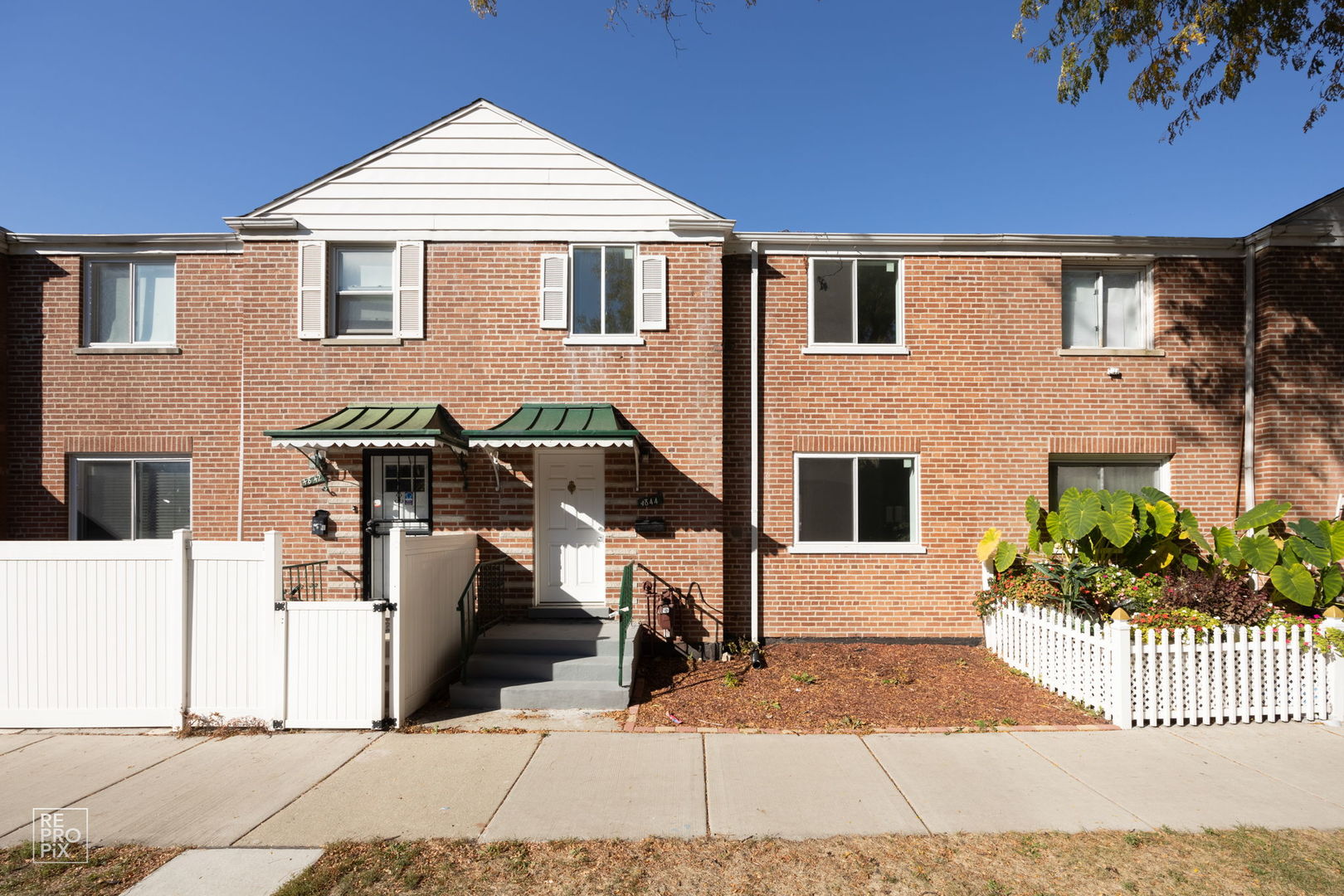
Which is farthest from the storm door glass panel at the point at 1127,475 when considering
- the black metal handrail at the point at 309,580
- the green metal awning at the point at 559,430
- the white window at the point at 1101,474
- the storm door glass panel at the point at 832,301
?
the black metal handrail at the point at 309,580

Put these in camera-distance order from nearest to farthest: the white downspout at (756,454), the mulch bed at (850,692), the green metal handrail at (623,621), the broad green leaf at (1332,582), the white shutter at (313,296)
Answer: the mulch bed at (850,692), the green metal handrail at (623,621), the broad green leaf at (1332,582), the white shutter at (313,296), the white downspout at (756,454)

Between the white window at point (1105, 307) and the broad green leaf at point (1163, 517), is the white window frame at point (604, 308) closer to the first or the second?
the white window at point (1105, 307)

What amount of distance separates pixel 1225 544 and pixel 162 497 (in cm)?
1418

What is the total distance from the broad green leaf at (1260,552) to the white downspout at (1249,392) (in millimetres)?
2116

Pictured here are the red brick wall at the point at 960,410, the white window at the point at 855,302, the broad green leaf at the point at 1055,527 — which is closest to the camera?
the broad green leaf at the point at 1055,527

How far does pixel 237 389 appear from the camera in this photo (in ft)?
31.9

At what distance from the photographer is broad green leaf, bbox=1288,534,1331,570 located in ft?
26.0

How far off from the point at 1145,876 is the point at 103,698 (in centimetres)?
867

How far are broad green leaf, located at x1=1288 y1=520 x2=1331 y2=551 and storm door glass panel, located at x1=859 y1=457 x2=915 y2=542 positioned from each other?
14.7 ft

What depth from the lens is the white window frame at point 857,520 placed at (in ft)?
31.9

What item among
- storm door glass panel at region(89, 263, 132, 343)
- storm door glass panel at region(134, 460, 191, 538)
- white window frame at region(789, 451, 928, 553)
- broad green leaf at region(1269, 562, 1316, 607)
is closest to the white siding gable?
storm door glass panel at region(89, 263, 132, 343)

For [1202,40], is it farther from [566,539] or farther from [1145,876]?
[566,539]

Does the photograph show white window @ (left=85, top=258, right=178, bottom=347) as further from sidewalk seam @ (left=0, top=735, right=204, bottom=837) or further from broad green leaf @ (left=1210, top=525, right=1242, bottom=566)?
broad green leaf @ (left=1210, top=525, right=1242, bottom=566)

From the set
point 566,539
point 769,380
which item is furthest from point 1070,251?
point 566,539
